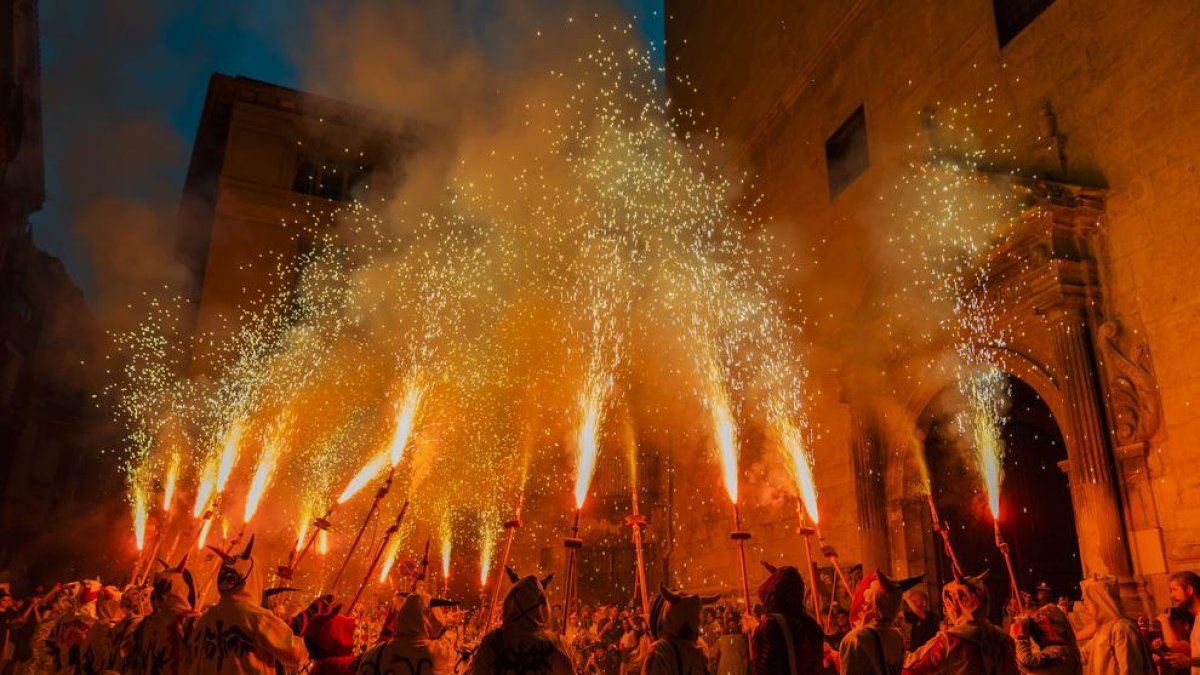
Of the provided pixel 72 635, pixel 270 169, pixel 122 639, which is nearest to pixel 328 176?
pixel 270 169

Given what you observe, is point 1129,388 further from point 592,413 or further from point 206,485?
point 206,485

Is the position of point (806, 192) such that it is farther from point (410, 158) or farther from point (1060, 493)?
point (410, 158)

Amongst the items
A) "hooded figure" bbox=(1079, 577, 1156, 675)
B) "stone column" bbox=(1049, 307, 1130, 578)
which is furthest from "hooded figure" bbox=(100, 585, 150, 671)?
"stone column" bbox=(1049, 307, 1130, 578)

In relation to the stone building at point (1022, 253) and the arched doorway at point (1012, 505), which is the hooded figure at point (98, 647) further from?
the arched doorway at point (1012, 505)

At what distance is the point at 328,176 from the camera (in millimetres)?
21188

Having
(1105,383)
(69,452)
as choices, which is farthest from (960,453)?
(69,452)

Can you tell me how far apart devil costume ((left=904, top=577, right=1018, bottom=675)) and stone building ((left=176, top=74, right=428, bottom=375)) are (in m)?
18.5

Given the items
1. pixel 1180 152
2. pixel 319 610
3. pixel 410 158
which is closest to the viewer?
pixel 319 610

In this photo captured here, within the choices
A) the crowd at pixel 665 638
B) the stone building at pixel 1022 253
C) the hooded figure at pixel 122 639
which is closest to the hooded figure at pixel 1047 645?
the crowd at pixel 665 638

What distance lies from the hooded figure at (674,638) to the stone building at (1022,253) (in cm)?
413

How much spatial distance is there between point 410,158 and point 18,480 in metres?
13.8

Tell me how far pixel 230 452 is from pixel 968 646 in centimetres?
1788

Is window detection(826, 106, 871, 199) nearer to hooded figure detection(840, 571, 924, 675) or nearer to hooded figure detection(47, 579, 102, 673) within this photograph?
hooded figure detection(840, 571, 924, 675)

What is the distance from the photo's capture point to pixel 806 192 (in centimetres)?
1277
